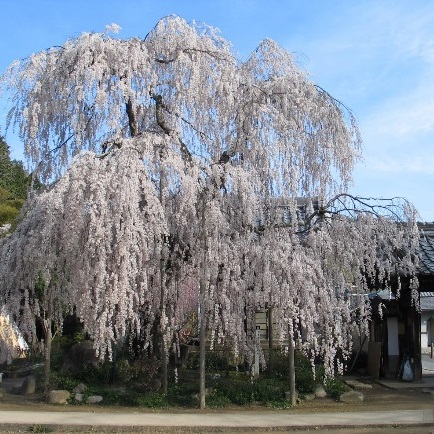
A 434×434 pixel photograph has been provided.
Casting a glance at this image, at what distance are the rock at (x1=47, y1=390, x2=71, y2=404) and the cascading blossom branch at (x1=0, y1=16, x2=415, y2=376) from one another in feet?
5.67

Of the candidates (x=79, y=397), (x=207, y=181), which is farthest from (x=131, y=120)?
(x=79, y=397)

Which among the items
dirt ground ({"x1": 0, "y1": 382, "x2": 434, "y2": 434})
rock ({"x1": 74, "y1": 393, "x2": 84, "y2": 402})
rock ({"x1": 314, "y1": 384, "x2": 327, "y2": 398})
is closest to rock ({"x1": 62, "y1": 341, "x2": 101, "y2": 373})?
dirt ground ({"x1": 0, "y1": 382, "x2": 434, "y2": 434})

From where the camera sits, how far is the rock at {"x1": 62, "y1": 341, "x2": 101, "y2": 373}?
1521 centimetres

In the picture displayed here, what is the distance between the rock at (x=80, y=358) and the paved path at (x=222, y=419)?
131 inches

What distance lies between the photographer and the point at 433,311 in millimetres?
32250

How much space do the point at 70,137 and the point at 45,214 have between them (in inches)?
105

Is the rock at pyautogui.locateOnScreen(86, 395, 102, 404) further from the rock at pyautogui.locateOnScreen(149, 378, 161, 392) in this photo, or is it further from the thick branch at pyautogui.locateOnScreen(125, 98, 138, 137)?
the thick branch at pyautogui.locateOnScreen(125, 98, 138, 137)

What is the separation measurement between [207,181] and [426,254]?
Result: 26.0 feet

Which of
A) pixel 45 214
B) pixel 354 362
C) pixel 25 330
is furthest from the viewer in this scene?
pixel 354 362

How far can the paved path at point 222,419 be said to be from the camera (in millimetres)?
10680

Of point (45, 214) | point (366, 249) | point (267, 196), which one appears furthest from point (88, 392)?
point (366, 249)

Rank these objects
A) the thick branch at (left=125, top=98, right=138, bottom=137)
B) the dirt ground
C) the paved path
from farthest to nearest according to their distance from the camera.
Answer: the thick branch at (left=125, top=98, right=138, bottom=137), the paved path, the dirt ground

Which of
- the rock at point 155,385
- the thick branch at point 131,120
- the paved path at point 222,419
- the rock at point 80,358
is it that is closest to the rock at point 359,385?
the paved path at point 222,419

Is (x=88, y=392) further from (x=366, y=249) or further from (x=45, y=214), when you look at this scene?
(x=366, y=249)
